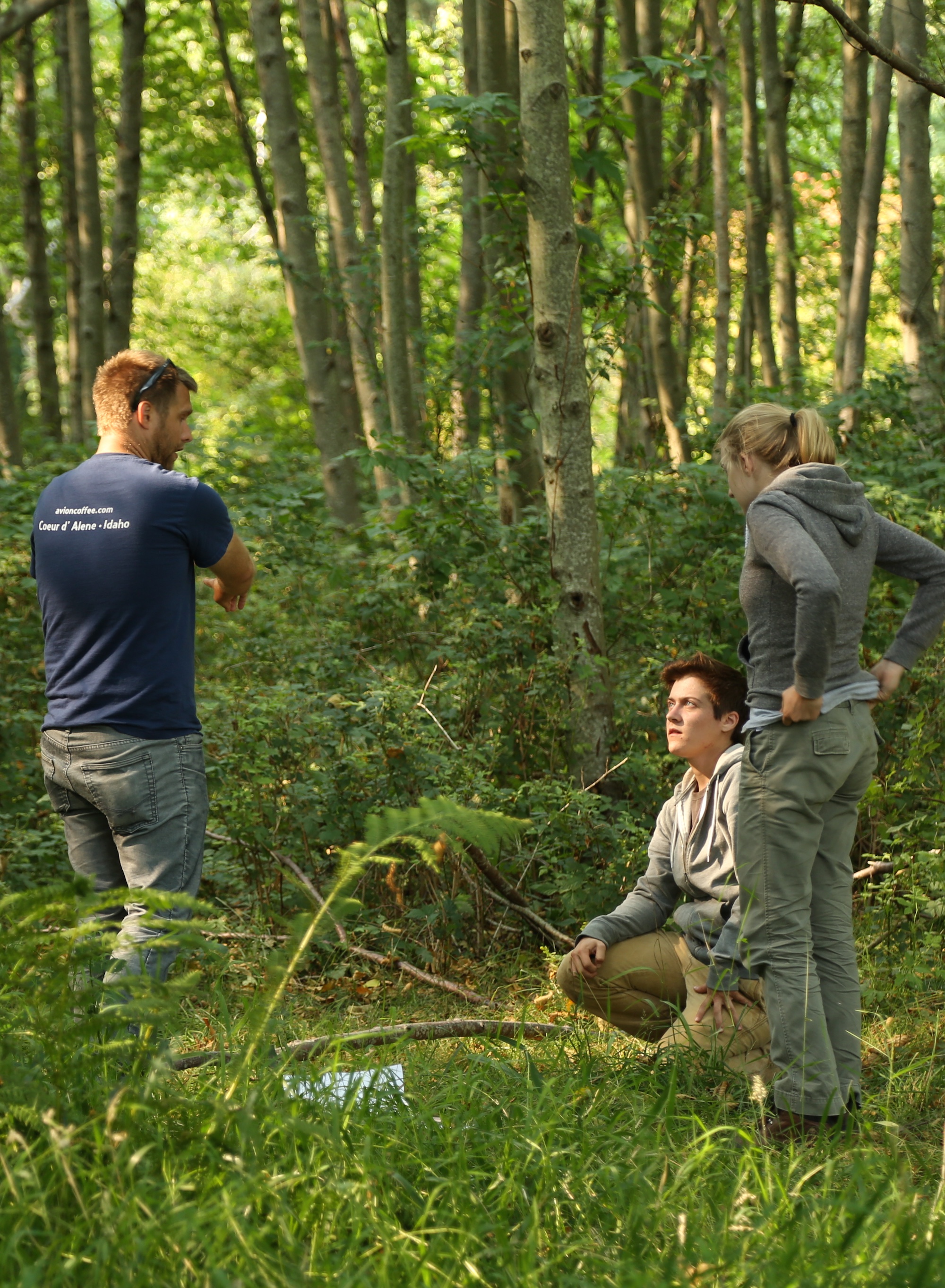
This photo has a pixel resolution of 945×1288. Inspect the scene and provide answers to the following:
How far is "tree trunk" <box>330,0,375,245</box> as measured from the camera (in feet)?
36.5

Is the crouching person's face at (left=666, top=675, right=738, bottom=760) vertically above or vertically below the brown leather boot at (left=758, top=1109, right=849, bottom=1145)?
above

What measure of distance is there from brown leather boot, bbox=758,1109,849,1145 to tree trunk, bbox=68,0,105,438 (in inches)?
383

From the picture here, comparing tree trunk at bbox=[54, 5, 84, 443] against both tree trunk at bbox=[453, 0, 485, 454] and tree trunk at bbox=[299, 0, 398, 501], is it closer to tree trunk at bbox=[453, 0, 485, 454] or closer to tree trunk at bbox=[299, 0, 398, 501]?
tree trunk at bbox=[299, 0, 398, 501]

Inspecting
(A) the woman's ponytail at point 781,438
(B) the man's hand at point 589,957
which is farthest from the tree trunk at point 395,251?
(B) the man's hand at point 589,957

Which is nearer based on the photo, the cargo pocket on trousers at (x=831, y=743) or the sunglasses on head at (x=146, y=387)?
the cargo pocket on trousers at (x=831, y=743)

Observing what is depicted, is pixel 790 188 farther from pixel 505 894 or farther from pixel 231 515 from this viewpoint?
pixel 505 894

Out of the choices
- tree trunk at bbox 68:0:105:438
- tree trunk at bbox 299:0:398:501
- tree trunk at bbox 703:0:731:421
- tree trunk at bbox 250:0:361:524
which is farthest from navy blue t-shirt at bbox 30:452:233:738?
tree trunk at bbox 68:0:105:438

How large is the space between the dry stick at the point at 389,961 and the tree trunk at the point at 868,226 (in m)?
6.73

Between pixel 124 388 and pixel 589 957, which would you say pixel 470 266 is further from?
pixel 589 957

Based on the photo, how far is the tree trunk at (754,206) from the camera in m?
11.3

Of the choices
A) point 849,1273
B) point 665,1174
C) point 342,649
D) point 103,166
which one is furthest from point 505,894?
point 103,166

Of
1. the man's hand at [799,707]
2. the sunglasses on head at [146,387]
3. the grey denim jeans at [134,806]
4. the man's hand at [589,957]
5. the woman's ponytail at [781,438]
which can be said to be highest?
the sunglasses on head at [146,387]

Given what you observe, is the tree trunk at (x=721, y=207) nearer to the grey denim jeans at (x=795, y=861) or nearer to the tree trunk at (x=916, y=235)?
the tree trunk at (x=916, y=235)

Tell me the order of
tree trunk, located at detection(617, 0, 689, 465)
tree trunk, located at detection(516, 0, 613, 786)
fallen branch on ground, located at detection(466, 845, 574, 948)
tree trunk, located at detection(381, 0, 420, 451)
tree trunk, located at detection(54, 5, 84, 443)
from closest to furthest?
fallen branch on ground, located at detection(466, 845, 574, 948), tree trunk, located at detection(516, 0, 613, 786), tree trunk, located at detection(381, 0, 420, 451), tree trunk, located at detection(617, 0, 689, 465), tree trunk, located at detection(54, 5, 84, 443)
